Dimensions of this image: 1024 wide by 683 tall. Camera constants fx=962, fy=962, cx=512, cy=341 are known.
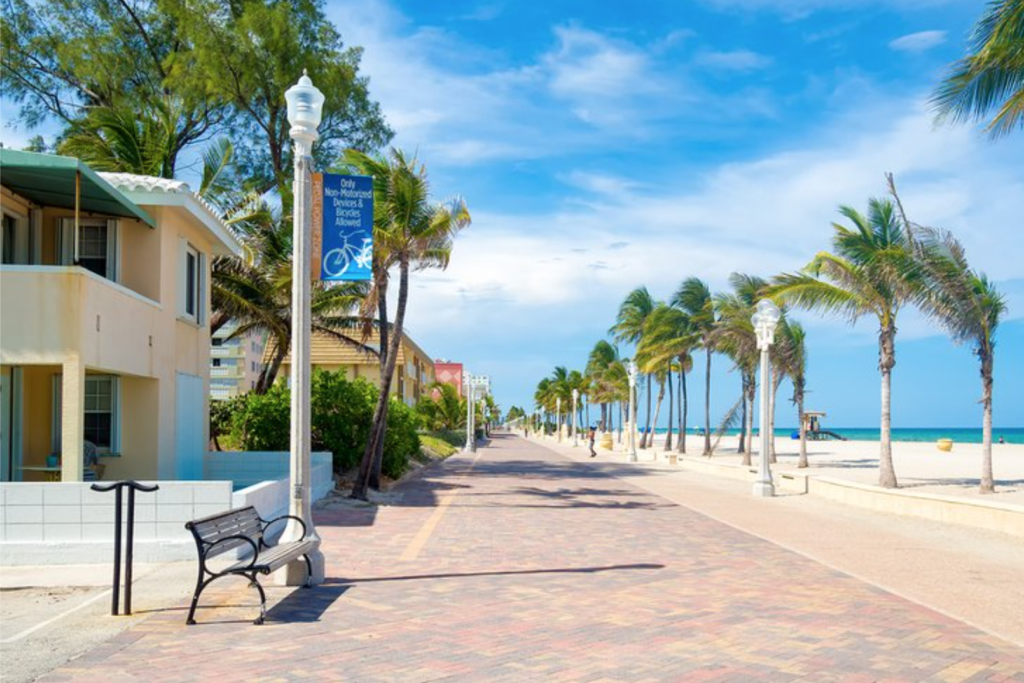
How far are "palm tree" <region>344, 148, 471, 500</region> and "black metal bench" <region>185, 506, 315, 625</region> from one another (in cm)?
1027

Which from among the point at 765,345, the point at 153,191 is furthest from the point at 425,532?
the point at 765,345

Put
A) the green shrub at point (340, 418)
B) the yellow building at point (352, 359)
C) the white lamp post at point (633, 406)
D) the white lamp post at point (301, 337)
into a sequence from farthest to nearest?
the yellow building at point (352, 359) < the white lamp post at point (633, 406) < the green shrub at point (340, 418) < the white lamp post at point (301, 337)

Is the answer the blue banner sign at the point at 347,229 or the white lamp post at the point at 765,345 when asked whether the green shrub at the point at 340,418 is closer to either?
the white lamp post at the point at 765,345

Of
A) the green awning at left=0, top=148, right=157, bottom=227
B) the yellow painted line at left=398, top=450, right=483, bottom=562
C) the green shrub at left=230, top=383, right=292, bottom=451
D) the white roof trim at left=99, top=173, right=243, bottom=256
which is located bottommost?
the yellow painted line at left=398, top=450, right=483, bottom=562

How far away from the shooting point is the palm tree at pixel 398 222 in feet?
65.5

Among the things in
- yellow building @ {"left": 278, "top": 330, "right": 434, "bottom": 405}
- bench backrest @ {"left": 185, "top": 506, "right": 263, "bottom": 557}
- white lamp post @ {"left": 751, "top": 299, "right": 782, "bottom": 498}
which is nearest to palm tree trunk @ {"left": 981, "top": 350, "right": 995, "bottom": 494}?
white lamp post @ {"left": 751, "top": 299, "right": 782, "bottom": 498}

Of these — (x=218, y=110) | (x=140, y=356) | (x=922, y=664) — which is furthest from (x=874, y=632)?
(x=218, y=110)

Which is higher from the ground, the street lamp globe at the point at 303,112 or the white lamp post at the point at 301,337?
the street lamp globe at the point at 303,112

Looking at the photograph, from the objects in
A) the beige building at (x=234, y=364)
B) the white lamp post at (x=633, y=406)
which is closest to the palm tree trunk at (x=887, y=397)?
the white lamp post at (x=633, y=406)

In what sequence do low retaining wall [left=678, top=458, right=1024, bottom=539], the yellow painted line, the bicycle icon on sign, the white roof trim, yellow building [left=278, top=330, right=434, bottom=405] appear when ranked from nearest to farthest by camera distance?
the bicycle icon on sign < the yellow painted line < low retaining wall [left=678, top=458, right=1024, bottom=539] < the white roof trim < yellow building [left=278, top=330, right=434, bottom=405]

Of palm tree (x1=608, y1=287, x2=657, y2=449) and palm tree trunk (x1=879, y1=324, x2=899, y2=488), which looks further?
palm tree (x1=608, y1=287, x2=657, y2=449)

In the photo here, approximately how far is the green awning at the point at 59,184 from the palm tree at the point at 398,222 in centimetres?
571

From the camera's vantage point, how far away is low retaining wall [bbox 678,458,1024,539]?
14172mm

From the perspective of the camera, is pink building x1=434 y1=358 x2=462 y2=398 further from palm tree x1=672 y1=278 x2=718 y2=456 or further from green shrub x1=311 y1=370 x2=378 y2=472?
green shrub x1=311 y1=370 x2=378 y2=472
